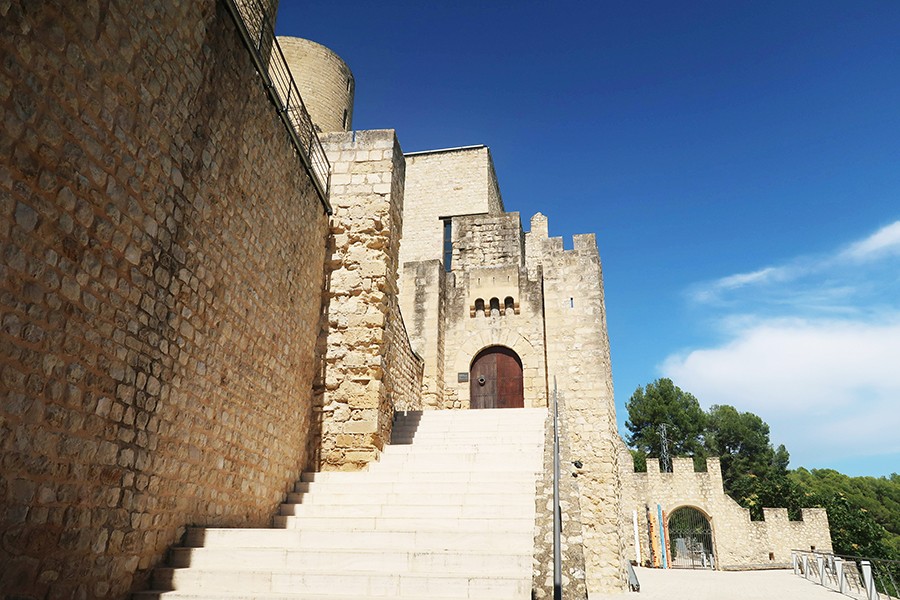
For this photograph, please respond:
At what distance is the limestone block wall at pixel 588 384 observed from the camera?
12.1 meters

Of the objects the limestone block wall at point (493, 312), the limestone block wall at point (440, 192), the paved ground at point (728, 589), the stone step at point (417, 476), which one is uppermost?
the limestone block wall at point (440, 192)

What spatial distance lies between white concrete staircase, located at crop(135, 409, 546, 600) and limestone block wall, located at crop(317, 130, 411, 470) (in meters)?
0.59

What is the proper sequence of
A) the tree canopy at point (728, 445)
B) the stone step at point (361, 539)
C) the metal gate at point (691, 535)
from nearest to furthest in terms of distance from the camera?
the stone step at point (361, 539) < the metal gate at point (691, 535) < the tree canopy at point (728, 445)

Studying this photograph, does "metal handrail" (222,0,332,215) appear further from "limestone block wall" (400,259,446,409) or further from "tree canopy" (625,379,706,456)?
"tree canopy" (625,379,706,456)

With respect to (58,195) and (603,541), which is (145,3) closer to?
(58,195)

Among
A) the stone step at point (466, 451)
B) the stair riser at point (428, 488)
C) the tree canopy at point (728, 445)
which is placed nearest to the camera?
the stair riser at point (428, 488)

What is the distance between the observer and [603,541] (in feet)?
39.7

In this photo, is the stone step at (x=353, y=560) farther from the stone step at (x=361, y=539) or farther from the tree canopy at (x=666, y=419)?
the tree canopy at (x=666, y=419)

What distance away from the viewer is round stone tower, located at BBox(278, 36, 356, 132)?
11.3 metres

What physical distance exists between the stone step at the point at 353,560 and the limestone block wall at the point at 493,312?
9.53 metres

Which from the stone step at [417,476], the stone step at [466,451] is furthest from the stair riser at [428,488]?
the stone step at [466,451]

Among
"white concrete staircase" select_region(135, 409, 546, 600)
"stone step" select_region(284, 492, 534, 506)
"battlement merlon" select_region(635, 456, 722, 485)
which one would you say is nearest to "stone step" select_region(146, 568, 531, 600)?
"white concrete staircase" select_region(135, 409, 546, 600)

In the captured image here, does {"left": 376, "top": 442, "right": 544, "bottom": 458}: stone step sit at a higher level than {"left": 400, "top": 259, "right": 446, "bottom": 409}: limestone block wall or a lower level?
lower

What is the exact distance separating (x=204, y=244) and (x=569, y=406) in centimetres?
985
